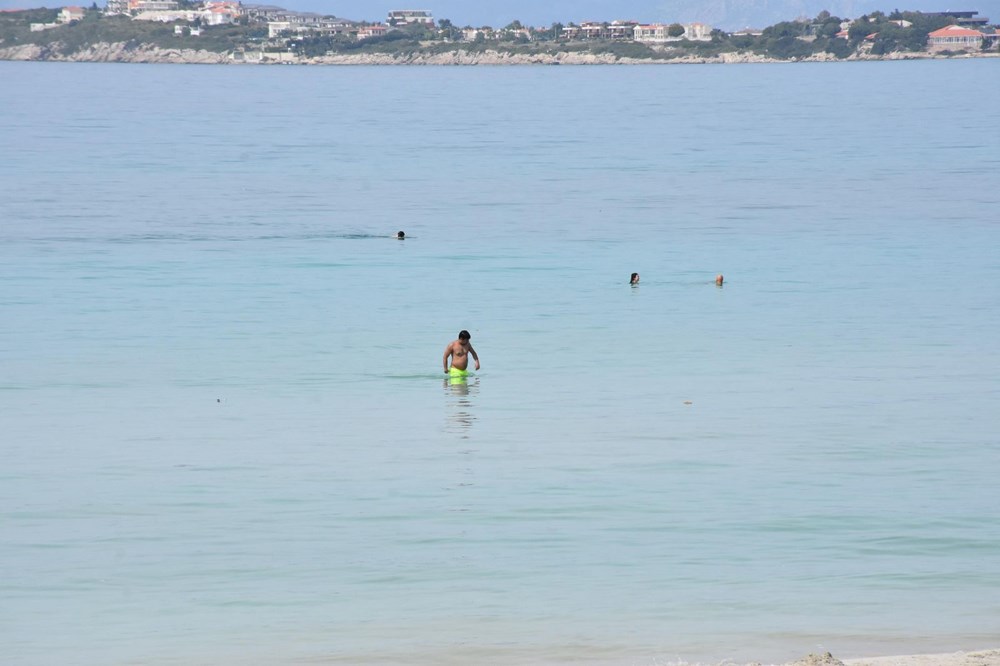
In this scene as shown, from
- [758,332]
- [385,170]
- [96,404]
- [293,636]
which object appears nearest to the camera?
[293,636]

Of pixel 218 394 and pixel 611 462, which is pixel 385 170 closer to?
pixel 218 394

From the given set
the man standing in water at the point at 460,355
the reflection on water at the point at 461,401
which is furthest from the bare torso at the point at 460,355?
the reflection on water at the point at 461,401

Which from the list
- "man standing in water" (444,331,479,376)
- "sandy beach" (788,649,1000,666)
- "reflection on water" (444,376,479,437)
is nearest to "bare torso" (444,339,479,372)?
"man standing in water" (444,331,479,376)

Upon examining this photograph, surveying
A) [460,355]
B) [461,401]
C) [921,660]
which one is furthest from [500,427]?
[921,660]

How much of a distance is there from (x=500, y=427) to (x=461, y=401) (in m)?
1.71

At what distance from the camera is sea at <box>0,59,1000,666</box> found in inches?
449

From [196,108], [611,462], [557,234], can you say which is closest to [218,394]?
[611,462]

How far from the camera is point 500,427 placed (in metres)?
17.9

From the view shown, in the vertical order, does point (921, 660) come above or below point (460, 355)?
above

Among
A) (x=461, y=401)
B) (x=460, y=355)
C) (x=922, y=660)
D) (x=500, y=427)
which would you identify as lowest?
(x=461, y=401)

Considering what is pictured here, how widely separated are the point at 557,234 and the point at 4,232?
14920 mm

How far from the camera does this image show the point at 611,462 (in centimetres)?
1606

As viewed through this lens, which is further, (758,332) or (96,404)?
(758,332)

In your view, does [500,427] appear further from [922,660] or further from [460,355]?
[922,660]
